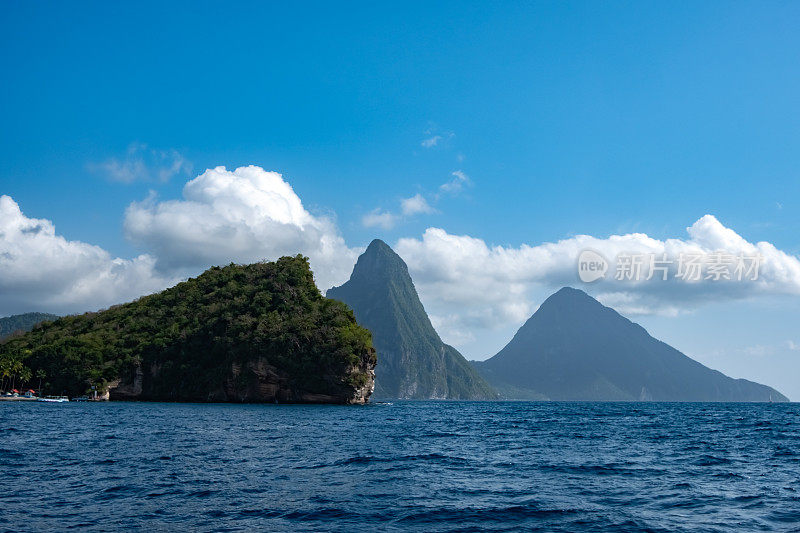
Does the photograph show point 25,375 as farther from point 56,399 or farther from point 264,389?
point 264,389

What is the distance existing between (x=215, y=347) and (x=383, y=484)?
401 feet

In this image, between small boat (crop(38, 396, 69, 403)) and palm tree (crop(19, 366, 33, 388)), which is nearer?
small boat (crop(38, 396, 69, 403))

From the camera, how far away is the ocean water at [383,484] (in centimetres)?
1898

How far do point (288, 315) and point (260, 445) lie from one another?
105122mm

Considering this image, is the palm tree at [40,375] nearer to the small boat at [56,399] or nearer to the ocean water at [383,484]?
the small boat at [56,399]

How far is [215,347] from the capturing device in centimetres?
13950

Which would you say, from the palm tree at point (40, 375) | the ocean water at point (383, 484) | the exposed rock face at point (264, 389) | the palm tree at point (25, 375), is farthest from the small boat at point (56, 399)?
the ocean water at point (383, 484)

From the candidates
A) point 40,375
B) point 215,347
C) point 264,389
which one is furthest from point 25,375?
point 264,389

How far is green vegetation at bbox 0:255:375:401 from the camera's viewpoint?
433 feet

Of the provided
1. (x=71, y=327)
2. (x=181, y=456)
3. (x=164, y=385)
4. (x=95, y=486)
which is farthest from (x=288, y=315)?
(x=95, y=486)

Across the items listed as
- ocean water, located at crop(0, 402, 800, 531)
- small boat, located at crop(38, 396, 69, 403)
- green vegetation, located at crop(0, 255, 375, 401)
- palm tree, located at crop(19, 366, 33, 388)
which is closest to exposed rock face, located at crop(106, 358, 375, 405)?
green vegetation, located at crop(0, 255, 375, 401)

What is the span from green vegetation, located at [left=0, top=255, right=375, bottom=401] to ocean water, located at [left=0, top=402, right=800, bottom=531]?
8673 cm

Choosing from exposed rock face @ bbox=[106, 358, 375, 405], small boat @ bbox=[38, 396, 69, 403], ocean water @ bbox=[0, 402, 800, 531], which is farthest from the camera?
exposed rock face @ bbox=[106, 358, 375, 405]

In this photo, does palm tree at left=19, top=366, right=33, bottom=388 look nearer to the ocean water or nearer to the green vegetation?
the green vegetation
